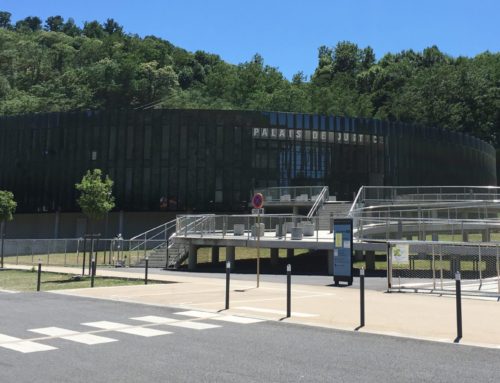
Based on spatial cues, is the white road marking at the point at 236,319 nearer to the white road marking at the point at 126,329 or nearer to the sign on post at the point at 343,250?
the white road marking at the point at 126,329

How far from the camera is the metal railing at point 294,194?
4231 centimetres

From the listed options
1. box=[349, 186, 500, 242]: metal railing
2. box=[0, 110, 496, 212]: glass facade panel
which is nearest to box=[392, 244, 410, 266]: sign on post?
box=[349, 186, 500, 242]: metal railing

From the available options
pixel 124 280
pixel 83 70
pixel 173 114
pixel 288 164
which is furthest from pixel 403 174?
pixel 83 70

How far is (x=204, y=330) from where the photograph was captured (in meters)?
10.7

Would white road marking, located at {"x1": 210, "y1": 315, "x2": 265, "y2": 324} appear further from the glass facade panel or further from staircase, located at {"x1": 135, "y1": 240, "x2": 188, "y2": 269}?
the glass facade panel

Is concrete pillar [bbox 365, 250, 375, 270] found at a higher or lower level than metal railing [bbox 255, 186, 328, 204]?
lower

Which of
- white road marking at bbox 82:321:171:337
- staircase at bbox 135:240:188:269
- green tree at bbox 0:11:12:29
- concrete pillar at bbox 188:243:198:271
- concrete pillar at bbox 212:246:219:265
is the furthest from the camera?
green tree at bbox 0:11:12:29

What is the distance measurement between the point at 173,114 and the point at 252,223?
24.3 m

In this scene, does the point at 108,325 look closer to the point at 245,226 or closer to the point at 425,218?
the point at 425,218

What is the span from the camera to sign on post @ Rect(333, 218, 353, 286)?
19219 mm

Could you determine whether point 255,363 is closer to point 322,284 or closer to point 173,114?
point 322,284

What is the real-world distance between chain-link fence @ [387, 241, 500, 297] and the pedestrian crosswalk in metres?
7.38

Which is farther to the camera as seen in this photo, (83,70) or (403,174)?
(83,70)

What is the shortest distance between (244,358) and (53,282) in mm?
16447
